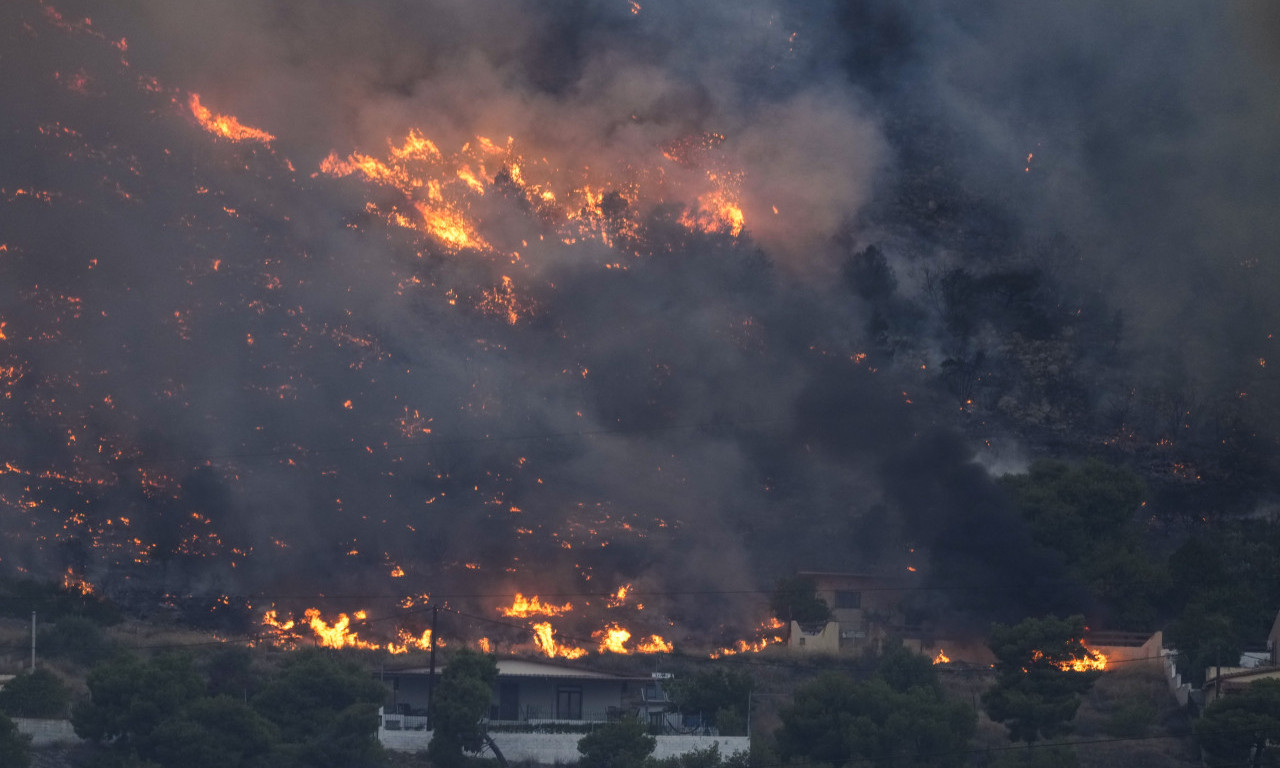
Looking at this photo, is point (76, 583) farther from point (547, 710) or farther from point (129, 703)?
point (547, 710)

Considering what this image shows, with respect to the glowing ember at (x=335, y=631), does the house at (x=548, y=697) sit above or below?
below

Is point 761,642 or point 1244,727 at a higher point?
point 761,642

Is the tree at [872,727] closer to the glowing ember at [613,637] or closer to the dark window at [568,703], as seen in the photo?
the dark window at [568,703]

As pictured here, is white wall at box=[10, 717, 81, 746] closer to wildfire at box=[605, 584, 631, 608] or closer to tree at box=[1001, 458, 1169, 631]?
wildfire at box=[605, 584, 631, 608]

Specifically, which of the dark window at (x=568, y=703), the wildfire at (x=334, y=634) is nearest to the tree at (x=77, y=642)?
the wildfire at (x=334, y=634)

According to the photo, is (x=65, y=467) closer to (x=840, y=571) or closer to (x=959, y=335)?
(x=840, y=571)

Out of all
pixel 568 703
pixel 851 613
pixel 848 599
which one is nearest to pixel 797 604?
pixel 851 613
